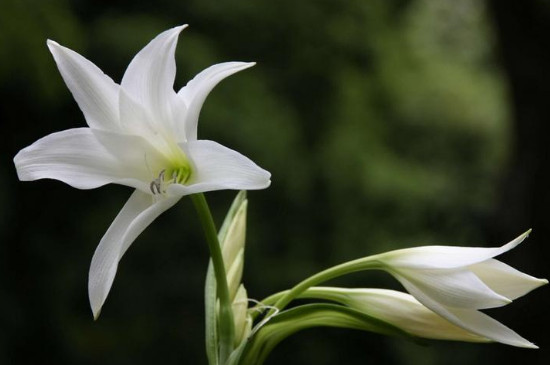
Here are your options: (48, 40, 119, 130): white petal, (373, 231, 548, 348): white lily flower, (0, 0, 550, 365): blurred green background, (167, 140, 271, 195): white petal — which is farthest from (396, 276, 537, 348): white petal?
(0, 0, 550, 365): blurred green background

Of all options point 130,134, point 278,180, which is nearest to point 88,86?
point 130,134

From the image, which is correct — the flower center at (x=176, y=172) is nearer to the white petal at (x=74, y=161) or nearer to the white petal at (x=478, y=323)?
the white petal at (x=74, y=161)

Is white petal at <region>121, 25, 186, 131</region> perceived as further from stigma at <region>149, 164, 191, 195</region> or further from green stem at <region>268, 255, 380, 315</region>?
green stem at <region>268, 255, 380, 315</region>

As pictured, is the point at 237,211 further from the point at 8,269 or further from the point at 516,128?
the point at 8,269

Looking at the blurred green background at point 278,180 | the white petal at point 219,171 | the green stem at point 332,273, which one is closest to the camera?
the white petal at point 219,171

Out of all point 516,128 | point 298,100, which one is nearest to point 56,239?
point 298,100

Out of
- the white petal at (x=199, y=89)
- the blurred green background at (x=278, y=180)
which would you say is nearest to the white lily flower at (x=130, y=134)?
the white petal at (x=199, y=89)

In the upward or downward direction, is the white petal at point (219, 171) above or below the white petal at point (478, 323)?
above

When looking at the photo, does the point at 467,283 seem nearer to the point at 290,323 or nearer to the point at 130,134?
the point at 290,323
